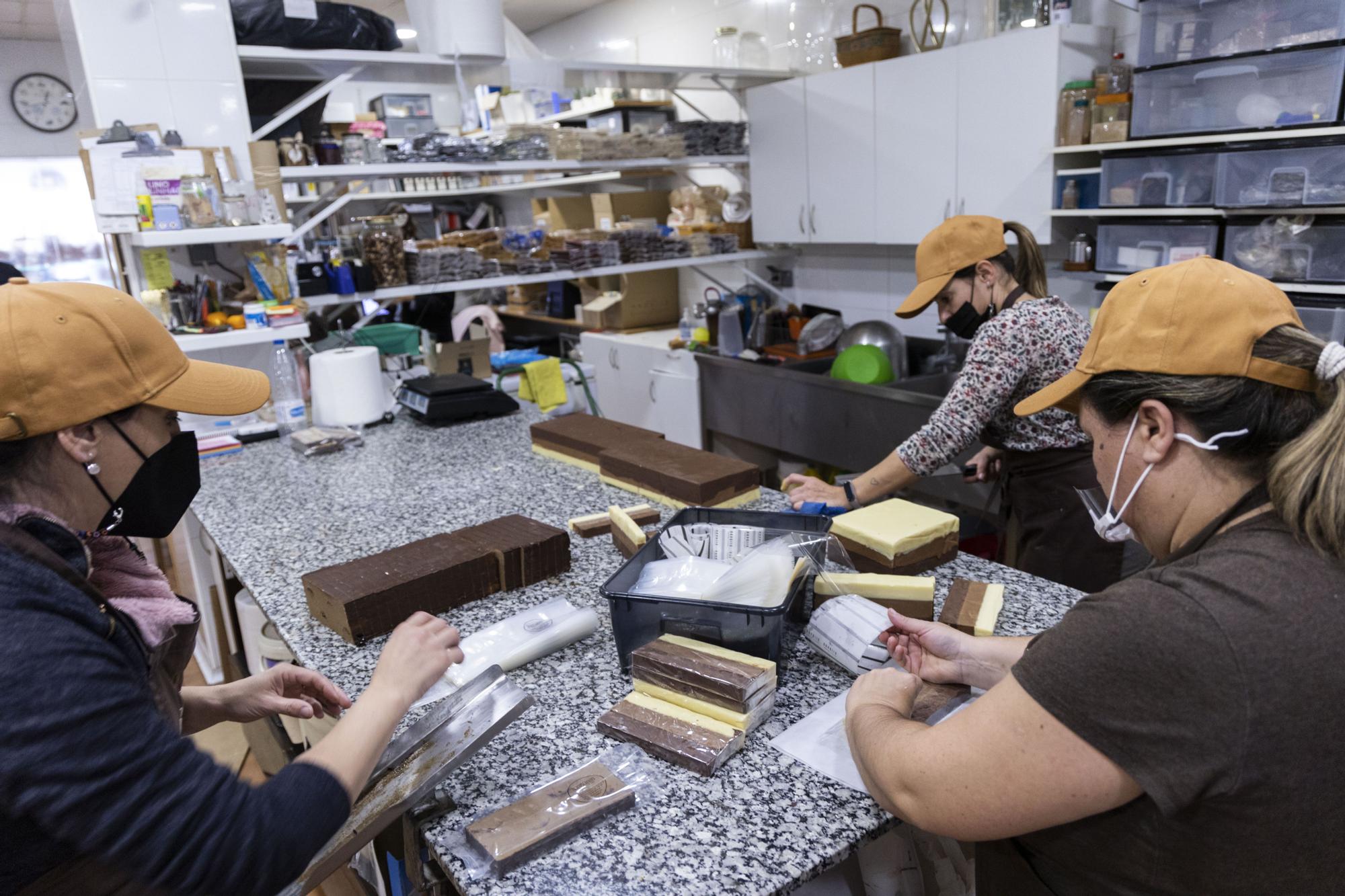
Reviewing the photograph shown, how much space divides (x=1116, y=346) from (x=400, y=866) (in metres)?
1.35

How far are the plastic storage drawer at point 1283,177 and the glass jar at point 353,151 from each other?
3162 mm

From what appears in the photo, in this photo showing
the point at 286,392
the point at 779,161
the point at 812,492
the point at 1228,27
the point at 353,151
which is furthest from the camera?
the point at 779,161

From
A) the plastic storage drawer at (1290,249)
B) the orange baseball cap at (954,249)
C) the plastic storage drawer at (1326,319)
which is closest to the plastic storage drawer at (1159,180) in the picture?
the plastic storage drawer at (1290,249)

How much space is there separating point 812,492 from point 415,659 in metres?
1.15

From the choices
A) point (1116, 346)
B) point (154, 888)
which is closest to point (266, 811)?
point (154, 888)

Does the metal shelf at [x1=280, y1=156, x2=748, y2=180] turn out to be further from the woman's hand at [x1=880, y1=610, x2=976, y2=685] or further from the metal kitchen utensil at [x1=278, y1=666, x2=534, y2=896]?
the woman's hand at [x1=880, y1=610, x2=976, y2=685]

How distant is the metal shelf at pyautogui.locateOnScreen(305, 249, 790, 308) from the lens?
3.57 metres

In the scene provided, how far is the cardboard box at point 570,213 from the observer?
216 inches

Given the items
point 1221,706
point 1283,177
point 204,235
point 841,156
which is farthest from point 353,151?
point 1221,706

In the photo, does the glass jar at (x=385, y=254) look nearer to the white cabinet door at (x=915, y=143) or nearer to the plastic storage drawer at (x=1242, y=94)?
the white cabinet door at (x=915, y=143)

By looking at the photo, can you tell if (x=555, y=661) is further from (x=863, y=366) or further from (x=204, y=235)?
(x=863, y=366)

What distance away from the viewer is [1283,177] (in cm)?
262

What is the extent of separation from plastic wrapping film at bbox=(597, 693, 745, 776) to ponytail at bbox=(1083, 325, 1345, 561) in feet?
2.18

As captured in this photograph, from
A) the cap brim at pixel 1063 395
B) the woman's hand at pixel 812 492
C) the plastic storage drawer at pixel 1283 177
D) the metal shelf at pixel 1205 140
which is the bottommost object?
the woman's hand at pixel 812 492
